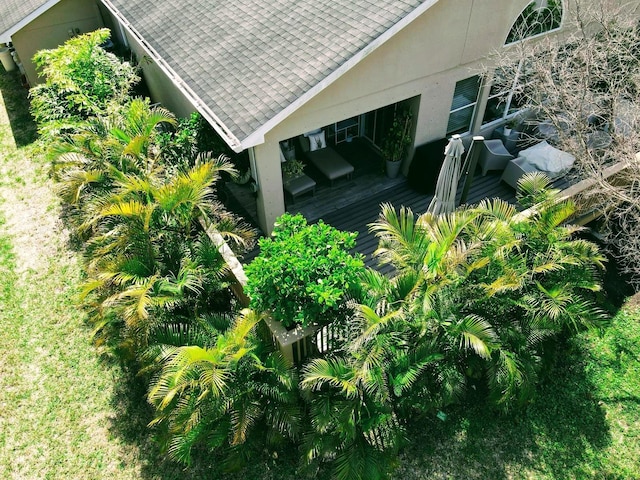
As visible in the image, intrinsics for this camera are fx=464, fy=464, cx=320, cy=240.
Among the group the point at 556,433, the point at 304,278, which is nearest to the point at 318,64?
the point at 304,278

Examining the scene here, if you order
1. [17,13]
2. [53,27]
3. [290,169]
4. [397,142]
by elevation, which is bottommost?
[290,169]

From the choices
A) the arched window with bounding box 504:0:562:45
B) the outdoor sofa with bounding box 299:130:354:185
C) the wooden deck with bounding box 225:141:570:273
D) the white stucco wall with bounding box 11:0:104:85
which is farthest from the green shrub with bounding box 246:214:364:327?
the white stucco wall with bounding box 11:0:104:85

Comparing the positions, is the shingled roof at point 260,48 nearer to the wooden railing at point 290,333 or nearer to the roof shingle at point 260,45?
the roof shingle at point 260,45

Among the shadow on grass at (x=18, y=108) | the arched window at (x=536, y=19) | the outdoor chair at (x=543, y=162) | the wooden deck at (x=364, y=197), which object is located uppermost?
the arched window at (x=536, y=19)

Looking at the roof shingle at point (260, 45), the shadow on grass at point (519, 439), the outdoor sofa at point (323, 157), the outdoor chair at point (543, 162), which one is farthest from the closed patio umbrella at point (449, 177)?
the shadow on grass at point (519, 439)

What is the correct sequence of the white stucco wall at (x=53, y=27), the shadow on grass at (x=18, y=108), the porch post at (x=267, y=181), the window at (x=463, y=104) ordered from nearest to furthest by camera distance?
the porch post at (x=267, y=181) → the window at (x=463, y=104) → the shadow on grass at (x=18, y=108) → the white stucco wall at (x=53, y=27)

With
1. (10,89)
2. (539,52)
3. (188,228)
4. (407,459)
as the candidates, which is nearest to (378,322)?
(407,459)

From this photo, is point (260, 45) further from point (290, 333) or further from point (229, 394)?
point (229, 394)
